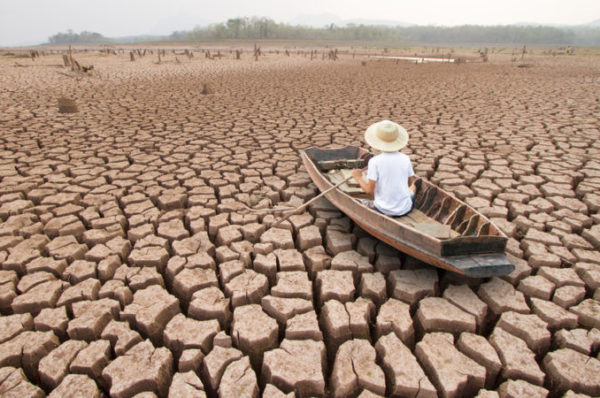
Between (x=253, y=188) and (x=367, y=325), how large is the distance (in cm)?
227

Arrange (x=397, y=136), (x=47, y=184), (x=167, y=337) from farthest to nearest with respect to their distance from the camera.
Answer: (x=47, y=184)
(x=397, y=136)
(x=167, y=337)

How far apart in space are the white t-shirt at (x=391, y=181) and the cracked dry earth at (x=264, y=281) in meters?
0.36

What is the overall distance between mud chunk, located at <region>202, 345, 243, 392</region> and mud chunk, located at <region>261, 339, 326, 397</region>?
196 millimetres

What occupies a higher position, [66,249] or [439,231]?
[439,231]

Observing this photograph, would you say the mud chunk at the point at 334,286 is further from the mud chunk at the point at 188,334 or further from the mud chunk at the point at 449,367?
the mud chunk at the point at 188,334

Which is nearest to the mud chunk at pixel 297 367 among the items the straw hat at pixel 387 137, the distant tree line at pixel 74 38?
the straw hat at pixel 387 137

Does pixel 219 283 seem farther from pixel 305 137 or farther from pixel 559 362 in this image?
pixel 305 137

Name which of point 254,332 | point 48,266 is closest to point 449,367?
point 254,332

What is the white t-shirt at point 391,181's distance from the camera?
2.88 metres

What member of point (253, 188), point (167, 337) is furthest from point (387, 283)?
point (253, 188)

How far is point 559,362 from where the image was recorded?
1907mm

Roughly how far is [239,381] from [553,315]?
6.57 feet

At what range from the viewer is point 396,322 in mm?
2189

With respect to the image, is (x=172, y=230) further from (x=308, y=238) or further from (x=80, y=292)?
(x=308, y=238)
